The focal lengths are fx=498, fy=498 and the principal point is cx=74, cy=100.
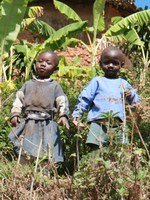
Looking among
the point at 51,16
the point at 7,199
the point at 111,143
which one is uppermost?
the point at 51,16

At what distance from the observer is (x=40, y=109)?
14.4 feet

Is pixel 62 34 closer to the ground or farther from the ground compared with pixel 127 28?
closer to the ground

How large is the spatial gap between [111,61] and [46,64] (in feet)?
1.96

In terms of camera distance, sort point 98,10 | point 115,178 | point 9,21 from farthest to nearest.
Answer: point 98,10 < point 9,21 < point 115,178

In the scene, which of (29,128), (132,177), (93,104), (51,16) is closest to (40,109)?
(29,128)

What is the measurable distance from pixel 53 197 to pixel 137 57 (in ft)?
24.9

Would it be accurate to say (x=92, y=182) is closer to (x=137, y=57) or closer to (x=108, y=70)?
(x=108, y=70)

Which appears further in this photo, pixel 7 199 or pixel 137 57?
pixel 137 57

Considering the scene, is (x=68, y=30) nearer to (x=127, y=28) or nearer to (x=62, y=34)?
(x=62, y=34)

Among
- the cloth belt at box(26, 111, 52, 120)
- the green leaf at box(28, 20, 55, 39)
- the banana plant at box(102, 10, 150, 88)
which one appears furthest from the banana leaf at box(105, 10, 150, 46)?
the cloth belt at box(26, 111, 52, 120)

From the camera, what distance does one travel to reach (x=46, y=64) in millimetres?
4531

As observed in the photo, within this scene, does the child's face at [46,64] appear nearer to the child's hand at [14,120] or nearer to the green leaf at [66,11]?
the child's hand at [14,120]

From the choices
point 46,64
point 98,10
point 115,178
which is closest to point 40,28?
point 98,10

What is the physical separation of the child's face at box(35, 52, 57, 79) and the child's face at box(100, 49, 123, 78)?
0.47m
